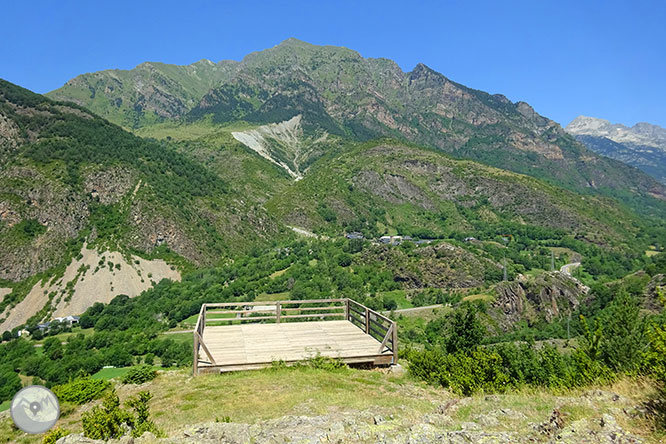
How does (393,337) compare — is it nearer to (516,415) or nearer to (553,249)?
(516,415)

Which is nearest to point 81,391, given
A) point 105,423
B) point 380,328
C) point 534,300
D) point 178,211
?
point 105,423

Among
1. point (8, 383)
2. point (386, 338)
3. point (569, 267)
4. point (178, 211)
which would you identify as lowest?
point (8, 383)

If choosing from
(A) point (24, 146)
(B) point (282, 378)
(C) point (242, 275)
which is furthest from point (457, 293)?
(A) point (24, 146)

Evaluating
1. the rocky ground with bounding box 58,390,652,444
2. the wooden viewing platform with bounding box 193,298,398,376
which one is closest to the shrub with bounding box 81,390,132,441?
the rocky ground with bounding box 58,390,652,444

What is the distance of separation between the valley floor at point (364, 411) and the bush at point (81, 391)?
0.46 meters

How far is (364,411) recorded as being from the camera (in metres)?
8.96

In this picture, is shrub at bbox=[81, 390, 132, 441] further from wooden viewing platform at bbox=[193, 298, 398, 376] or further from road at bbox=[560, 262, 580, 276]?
road at bbox=[560, 262, 580, 276]

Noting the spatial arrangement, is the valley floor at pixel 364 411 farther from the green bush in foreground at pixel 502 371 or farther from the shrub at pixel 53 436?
the green bush in foreground at pixel 502 371

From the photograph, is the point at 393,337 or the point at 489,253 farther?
the point at 489,253

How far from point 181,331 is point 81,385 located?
78.5 m

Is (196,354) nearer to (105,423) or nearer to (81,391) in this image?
(81,391)

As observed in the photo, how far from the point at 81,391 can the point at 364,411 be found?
9264 mm

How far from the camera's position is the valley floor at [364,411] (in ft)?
20.9

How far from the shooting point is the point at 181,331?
83.9 m
